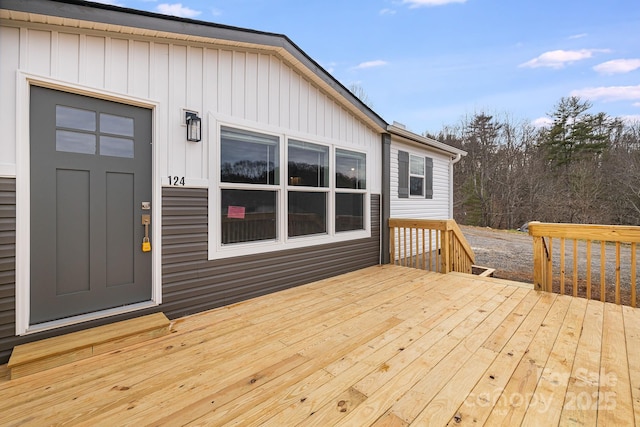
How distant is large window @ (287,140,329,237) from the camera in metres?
3.97

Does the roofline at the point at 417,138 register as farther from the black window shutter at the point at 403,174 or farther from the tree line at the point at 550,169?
the tree line at the point at 550,169

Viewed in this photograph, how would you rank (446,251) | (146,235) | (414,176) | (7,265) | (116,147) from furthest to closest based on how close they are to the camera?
1. (414,176)
2. (446,251)
3. (146,235)
4. (116,147)
5. (7,265)

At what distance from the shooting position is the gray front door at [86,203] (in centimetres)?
221

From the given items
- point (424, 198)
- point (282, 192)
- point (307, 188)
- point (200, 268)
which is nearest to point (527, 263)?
point (424, 198)

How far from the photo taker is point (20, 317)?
2094 millimetres

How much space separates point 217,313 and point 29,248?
1636 mm

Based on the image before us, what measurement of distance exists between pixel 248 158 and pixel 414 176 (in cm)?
482

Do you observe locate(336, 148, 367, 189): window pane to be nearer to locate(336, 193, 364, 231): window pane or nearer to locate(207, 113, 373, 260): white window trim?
locate(207, 113, 373, 260): white window trim

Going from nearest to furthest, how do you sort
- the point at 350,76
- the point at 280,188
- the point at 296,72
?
the point at 280,188, the point at 296,72, the point at 350,76

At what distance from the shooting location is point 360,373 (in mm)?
1908

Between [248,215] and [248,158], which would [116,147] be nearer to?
[248,158]

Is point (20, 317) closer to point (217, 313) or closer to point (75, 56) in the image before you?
point (217, 313)

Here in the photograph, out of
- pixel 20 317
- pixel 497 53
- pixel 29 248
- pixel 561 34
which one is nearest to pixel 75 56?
pixel 29 248

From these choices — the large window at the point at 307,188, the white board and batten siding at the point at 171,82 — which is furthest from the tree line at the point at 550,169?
the white board and batten siding at the point at 171,82
